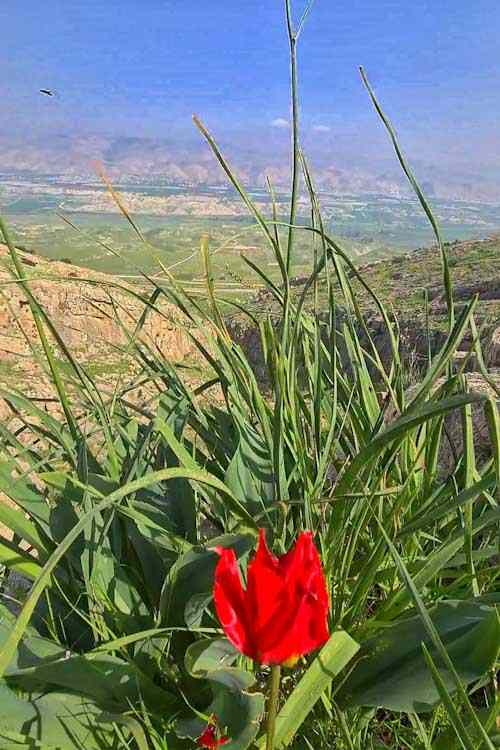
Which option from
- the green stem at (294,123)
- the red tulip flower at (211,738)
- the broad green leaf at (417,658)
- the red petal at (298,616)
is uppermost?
the green stem at (294,123)

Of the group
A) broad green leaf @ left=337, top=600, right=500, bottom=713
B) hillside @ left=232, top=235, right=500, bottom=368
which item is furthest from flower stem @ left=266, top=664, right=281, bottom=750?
hillside @ left=232, top=235, right=500, bottom=368

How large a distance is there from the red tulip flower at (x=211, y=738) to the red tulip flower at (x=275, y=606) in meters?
0.14

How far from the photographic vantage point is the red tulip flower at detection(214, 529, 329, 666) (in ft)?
1.71

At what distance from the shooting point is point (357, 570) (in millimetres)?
899

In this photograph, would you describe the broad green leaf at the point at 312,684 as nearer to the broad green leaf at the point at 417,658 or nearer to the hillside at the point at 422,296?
the broad green leaf at the point at 417,658

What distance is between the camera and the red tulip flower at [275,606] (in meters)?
0.52

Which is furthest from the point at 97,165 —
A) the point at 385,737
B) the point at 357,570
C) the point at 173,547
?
the point at 385,737

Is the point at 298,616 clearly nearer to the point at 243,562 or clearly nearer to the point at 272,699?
the point at 272,699

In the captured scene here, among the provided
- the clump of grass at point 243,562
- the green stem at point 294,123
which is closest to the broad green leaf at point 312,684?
the clump of grass at point 243,562

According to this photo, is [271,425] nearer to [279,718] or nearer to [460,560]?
[460,560]

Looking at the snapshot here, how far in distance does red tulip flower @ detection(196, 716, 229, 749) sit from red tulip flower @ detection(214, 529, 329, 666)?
0.47 feet

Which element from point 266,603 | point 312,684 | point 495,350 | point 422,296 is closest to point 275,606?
point 266,603

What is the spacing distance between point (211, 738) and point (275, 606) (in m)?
0.19

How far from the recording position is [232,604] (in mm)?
540
